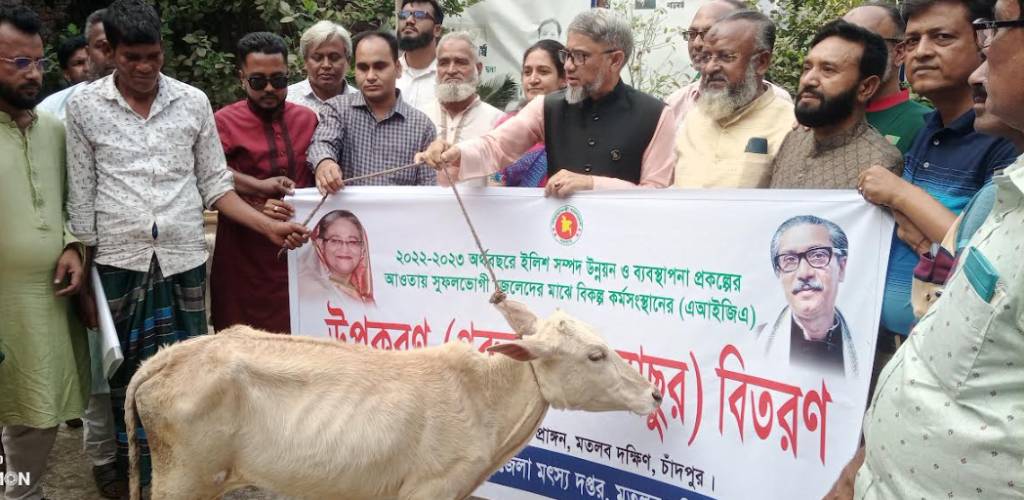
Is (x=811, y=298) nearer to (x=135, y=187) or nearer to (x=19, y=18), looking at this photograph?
(x=135, y=187)

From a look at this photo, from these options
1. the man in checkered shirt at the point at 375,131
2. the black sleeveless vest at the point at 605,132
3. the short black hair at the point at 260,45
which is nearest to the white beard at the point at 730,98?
the black sleeveless vest at the point at 605,132

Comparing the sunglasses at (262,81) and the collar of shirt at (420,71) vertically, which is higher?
the collar of shirt at (420,71)

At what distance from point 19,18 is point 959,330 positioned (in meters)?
4.28

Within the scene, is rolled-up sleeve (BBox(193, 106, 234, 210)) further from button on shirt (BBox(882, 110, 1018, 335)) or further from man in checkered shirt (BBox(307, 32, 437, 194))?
button on shirt (BBox(882, 110, 1018, 335))

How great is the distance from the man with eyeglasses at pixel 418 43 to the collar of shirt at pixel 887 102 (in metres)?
3.71

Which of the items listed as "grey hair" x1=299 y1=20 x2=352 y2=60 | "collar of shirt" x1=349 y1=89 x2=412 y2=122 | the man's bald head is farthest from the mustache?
"grey hair" x1=299 y1=20 x2=352 y2=60

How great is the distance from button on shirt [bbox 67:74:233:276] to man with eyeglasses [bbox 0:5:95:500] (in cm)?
13

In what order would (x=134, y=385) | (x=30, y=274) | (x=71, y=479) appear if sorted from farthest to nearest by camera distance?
1. (x=71, y=479)
2. (x=30, y=274)
3. (x=134, y=385)

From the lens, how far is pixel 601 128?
13.9 feet

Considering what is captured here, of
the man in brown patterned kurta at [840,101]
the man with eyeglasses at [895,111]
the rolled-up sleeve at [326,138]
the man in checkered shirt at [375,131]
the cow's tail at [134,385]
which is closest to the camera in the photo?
the cow's tail at [134,385]

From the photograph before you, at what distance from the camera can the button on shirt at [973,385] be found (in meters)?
1.63

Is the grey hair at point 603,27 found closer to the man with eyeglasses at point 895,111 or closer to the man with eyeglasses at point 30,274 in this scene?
the man with eyeglasses at point 895,111

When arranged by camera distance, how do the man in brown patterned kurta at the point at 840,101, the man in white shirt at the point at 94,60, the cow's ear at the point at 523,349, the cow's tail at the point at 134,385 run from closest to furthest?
1. the cow's ear at the point at 523,349
2. the cow's tail at the point at 134,385
3. the man in brown patterned kurta at the point at 840,101
4. the man in white shirt at the point at 94,60

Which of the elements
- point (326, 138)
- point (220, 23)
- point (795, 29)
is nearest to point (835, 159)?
point (326, 138)
